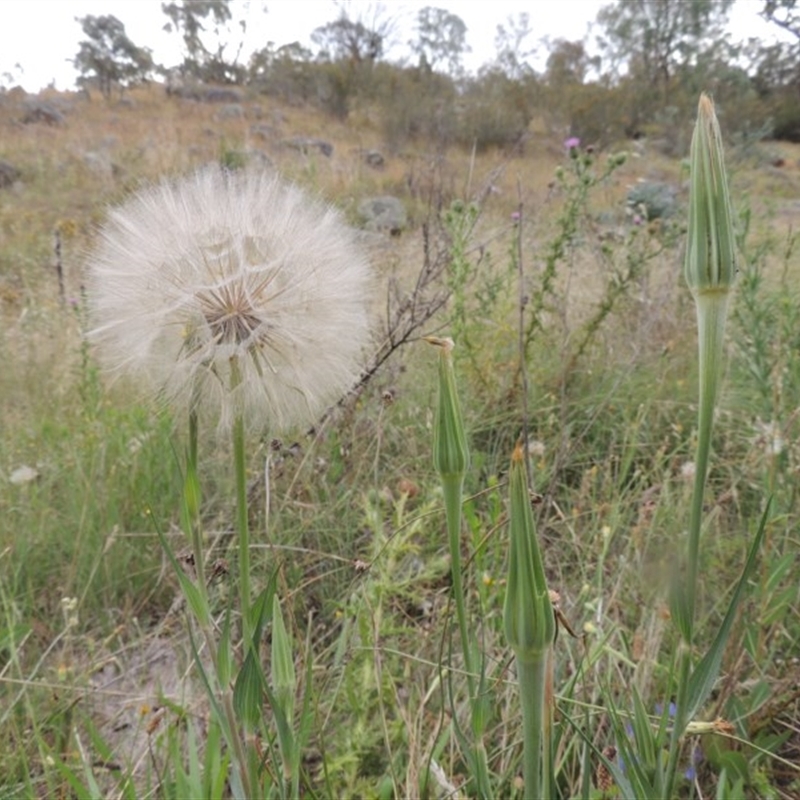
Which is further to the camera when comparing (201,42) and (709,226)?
(201,42)

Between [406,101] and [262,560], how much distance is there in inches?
660

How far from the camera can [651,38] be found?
2766 cm

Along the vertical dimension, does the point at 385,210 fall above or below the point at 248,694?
below

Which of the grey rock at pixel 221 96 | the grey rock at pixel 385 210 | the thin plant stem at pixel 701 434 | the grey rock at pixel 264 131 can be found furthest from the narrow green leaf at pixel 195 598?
the grey rock at pixel 221 96

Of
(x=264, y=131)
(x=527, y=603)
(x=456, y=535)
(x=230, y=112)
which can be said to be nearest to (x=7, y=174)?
(x=264, y=131)

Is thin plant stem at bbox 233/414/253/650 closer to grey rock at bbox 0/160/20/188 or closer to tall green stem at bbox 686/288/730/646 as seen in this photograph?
tall green stem at bbox 686/288/730/646

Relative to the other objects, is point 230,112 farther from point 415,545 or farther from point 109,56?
point 415,545

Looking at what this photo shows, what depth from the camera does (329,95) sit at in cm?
2222

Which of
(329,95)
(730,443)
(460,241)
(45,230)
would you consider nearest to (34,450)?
(460,241)

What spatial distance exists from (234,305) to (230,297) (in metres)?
0.01

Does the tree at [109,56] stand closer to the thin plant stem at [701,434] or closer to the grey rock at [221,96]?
the grey rock at [221,96]

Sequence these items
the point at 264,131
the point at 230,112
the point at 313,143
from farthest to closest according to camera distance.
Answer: the point at 230,112, the point at 264,131, the point at 313,143

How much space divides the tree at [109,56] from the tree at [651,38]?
59.3ft

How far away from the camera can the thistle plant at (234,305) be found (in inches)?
34.9
